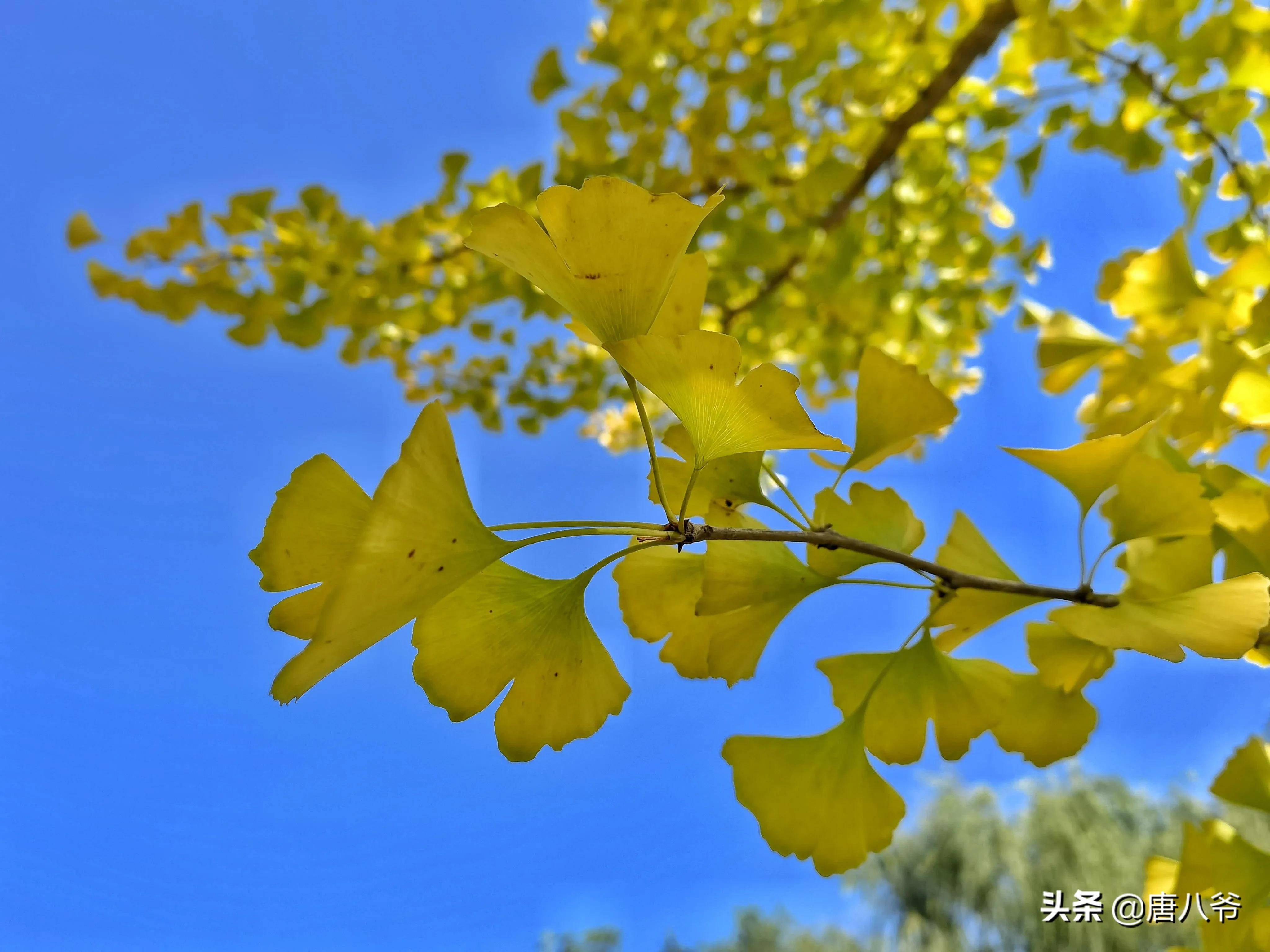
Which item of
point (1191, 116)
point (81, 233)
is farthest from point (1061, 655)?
point (81, 233)

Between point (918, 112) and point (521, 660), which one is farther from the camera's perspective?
point (918, 112)

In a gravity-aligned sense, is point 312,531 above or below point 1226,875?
above

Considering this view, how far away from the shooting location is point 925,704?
0.39 m

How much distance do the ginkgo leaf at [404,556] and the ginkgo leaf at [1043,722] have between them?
0.96 feet

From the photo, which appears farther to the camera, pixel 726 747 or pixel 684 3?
pixel 684 3

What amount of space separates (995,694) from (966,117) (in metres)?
1.28

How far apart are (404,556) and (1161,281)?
2.34 feet

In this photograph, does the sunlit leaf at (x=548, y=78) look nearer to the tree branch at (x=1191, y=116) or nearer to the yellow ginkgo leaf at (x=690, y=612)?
the tree branch at (x=1191, y=116)

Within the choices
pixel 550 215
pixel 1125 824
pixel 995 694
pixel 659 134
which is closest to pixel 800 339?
pixel 659 134

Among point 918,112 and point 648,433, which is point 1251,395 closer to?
point 648,433

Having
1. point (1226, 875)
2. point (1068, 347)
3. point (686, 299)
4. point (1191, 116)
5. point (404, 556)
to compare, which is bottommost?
point (1226, 875)

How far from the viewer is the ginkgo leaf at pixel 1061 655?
0.36m

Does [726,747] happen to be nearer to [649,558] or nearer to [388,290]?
[649,558]

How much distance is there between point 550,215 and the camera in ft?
0.84
